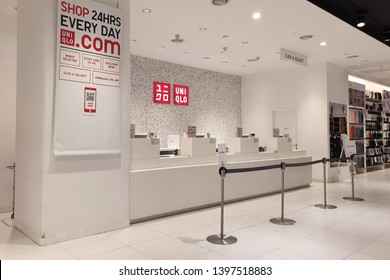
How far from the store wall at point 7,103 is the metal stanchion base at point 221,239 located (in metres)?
3.70

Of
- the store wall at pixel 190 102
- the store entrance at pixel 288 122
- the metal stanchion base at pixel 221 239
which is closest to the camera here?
the metal stanchion base at pixel 221 239

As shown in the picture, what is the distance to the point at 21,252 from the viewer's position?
3312 millimetres

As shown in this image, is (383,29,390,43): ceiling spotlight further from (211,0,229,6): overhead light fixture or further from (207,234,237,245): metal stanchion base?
(207,234,237,245): metal stanchion base

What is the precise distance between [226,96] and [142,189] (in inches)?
256

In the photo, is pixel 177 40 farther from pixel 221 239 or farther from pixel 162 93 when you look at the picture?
pixel 221 239

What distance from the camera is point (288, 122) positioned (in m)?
9.59

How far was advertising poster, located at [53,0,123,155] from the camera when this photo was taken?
11.7ft

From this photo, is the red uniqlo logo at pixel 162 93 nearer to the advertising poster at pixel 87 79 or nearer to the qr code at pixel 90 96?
the advertising poster at pixel 87 79

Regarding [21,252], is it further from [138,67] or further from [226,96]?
[226,96]

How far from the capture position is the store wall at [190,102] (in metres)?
8.09

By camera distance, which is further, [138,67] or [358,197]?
[138,67]

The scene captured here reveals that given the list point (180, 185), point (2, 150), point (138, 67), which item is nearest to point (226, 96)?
point (138, 67)

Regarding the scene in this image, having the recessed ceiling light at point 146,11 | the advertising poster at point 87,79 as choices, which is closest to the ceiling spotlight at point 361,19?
the recessed ceiling light at point 146,11

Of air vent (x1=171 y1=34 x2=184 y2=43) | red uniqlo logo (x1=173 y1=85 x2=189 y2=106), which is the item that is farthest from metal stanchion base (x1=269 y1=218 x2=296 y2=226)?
red uniqlo logo (x1=173 y1=85 x2=189 y2=106)
